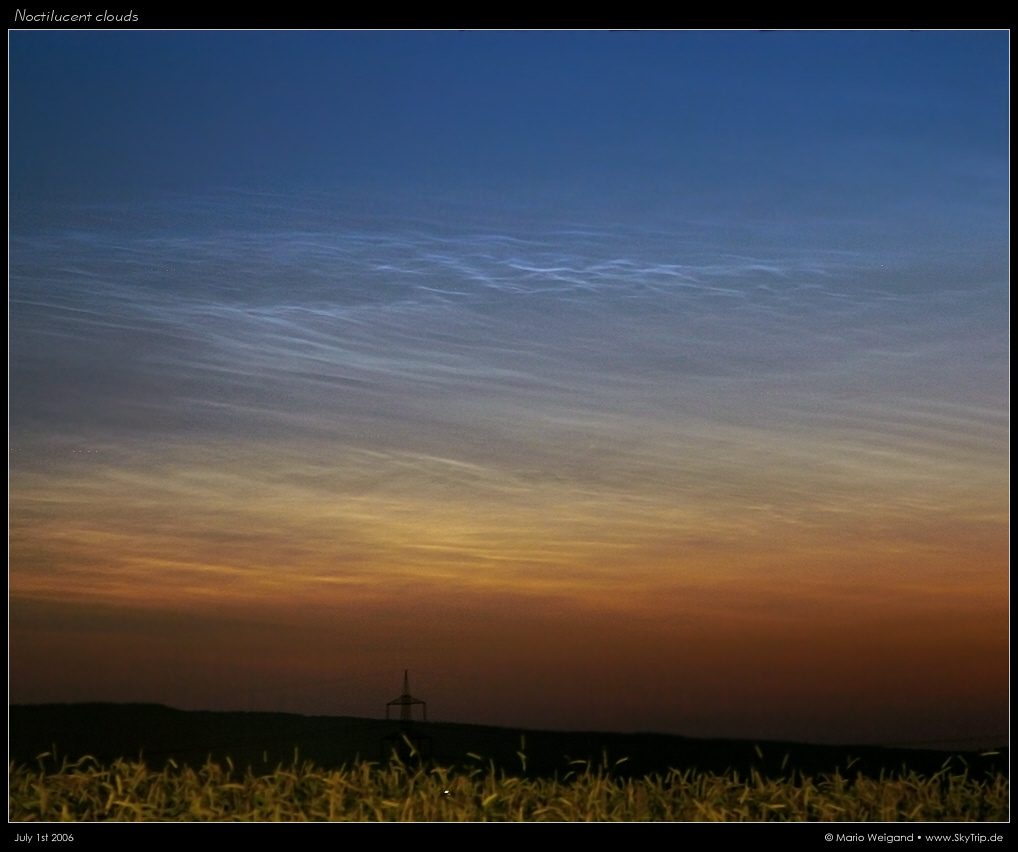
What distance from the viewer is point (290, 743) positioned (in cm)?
600
